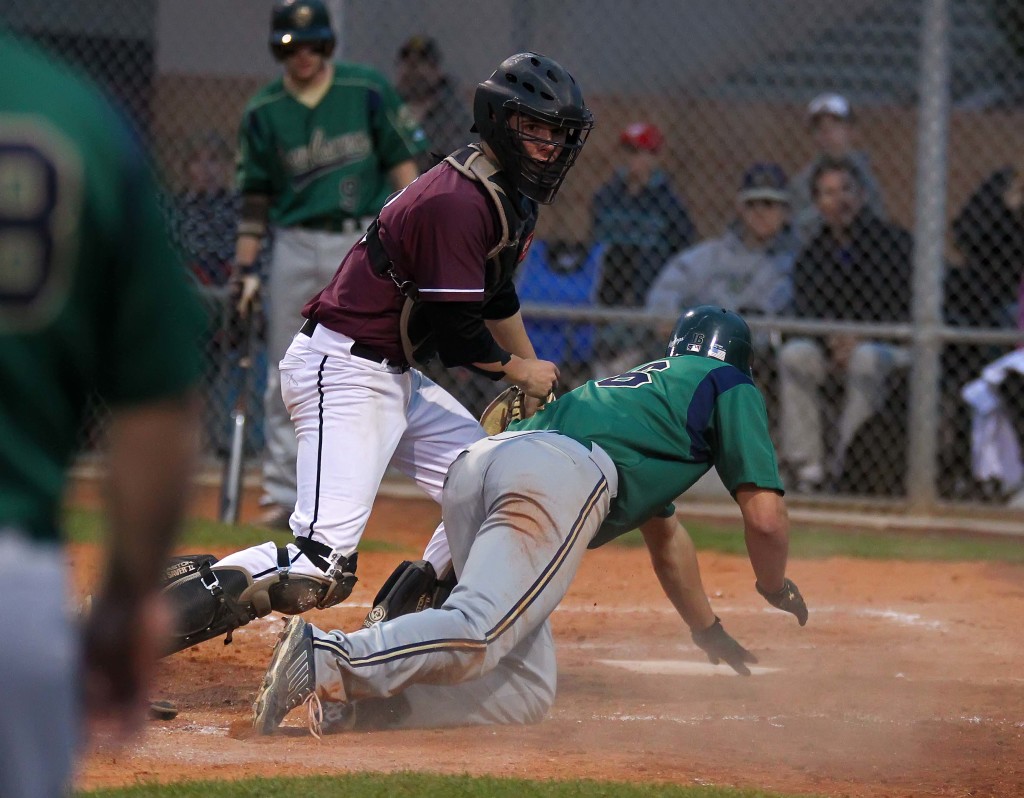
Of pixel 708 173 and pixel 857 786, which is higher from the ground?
pixel 708 173

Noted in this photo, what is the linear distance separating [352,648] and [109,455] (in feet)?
6.99

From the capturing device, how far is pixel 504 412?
188 inches

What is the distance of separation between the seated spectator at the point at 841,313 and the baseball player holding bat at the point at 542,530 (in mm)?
3726

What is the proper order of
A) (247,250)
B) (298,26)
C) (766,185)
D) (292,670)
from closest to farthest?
(292,670) → (298,26) → (247,250) → (766,185)

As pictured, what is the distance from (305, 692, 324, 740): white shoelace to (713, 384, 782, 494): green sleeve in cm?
130

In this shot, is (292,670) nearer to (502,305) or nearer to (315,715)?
(315,715)

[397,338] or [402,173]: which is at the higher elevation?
[402,173]

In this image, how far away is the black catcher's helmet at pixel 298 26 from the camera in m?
6.77

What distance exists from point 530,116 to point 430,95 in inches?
188

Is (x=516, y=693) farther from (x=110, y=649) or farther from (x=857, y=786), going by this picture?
(x=110, y=649)

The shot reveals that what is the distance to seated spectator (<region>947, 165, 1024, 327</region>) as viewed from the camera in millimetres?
8375

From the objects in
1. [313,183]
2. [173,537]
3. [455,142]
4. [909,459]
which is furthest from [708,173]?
[173,537]

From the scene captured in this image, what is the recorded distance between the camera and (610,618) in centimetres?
600

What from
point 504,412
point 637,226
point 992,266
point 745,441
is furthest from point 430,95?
point 745,441
